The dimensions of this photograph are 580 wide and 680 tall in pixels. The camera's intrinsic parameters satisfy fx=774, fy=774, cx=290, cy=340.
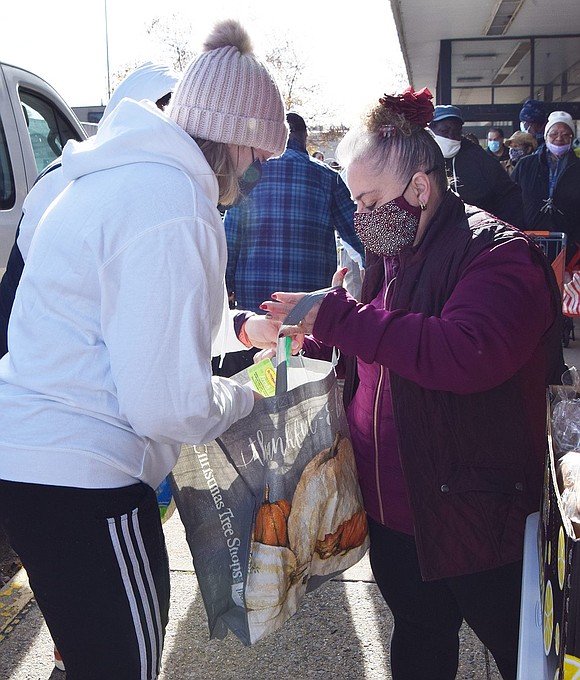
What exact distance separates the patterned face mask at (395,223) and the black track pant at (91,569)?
33.3 inches

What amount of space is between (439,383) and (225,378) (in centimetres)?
49

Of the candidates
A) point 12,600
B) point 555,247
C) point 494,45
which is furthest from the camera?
point 494,45

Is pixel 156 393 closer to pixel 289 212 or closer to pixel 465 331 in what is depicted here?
pixel 465 331

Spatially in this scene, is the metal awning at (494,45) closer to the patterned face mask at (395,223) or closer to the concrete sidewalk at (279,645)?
the concrete sidewalk at (279,645)

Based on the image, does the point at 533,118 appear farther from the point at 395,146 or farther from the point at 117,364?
the point at 117,364

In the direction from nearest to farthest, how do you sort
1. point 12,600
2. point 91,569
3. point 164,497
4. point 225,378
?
point 91,569
point 225,378
point 164,497
point 12,600

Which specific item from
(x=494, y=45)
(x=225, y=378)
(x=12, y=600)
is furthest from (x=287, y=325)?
(x=494, y=45)

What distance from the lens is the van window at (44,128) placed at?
472 cm

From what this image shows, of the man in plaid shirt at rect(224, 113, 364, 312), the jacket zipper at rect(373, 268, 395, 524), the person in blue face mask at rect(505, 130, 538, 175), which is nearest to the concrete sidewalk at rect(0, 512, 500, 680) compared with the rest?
the jacket zipper at rect(373, 268, 395, 524)

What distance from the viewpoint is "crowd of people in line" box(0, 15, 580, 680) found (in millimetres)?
1479

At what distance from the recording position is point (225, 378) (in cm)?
181

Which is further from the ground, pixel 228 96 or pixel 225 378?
pixel 228 96

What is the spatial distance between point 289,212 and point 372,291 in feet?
7.27

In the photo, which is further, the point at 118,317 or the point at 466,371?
the point at 466,371
